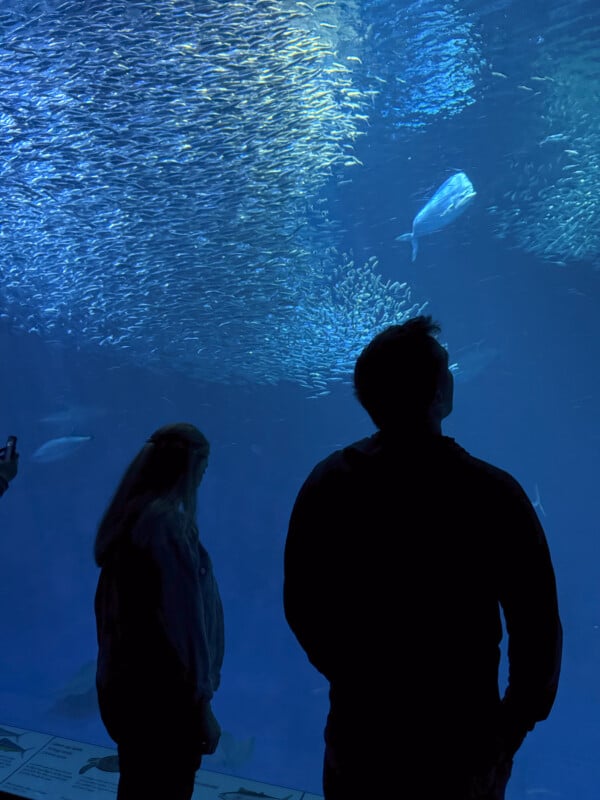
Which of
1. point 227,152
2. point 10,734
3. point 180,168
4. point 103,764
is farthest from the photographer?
point 180,168

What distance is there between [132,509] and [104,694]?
584 millimetres

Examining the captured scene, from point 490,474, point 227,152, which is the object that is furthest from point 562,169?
point 490,474

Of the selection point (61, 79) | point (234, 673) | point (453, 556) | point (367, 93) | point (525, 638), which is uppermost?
point (367, 93)

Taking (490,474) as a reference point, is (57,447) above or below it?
above

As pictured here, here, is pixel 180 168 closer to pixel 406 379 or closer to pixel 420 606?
pixel 406 379

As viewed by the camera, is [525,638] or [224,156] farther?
[224,156]

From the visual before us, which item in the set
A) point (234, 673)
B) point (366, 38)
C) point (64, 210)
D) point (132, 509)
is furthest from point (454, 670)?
point (234, 673)

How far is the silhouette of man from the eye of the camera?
1242mm

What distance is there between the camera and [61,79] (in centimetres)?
641

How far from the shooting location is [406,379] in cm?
144

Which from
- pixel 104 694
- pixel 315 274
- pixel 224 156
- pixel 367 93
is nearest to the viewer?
pixel 104 694

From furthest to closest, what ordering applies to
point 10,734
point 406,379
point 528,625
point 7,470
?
point 10,734, point 7,470, point 406,379, point 528,625

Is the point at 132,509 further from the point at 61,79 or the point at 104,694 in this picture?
the point at 61,79

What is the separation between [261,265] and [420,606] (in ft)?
34.3
